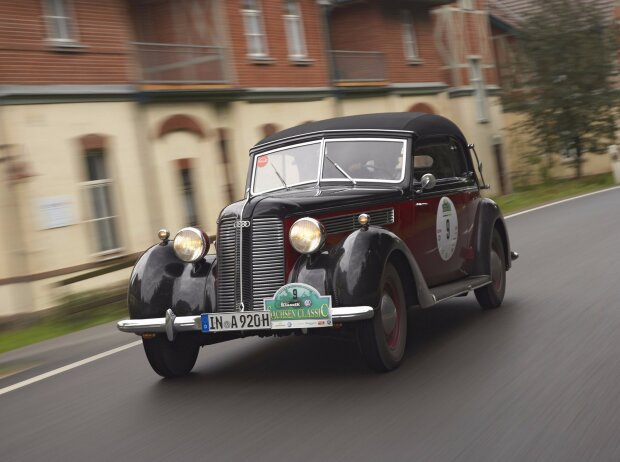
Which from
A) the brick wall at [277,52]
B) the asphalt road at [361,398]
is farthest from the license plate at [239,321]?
the brick wall at [277,52]

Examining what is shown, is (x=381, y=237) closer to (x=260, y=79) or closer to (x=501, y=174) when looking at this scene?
(x=260, y=79)

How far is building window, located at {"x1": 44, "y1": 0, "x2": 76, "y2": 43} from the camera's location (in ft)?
69.3

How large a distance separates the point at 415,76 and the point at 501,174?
7641 mm

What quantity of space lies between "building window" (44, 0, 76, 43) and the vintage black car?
1295 centimetres

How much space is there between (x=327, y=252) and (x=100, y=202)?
15324mm

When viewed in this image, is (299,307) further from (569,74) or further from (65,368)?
(569,74)

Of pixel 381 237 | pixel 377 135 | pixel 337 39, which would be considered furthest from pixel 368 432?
pixel 337 39

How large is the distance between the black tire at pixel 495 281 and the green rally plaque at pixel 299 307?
3.16 meters

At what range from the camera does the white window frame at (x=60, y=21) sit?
830 inches

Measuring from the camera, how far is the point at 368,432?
18.8ft

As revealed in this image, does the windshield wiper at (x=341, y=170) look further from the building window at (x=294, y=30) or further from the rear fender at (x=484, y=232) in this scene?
the building window at (x=294, y=30)

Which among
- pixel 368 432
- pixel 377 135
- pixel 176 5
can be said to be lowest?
pixel 368 432

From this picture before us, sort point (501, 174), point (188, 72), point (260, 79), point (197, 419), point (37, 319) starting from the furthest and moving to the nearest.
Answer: point (501, 174), point (260, 79), point (188, 72), point (37, 319), point (197, 419)

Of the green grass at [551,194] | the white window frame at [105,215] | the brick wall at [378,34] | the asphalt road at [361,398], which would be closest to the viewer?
the asphalt road at [361,398]
